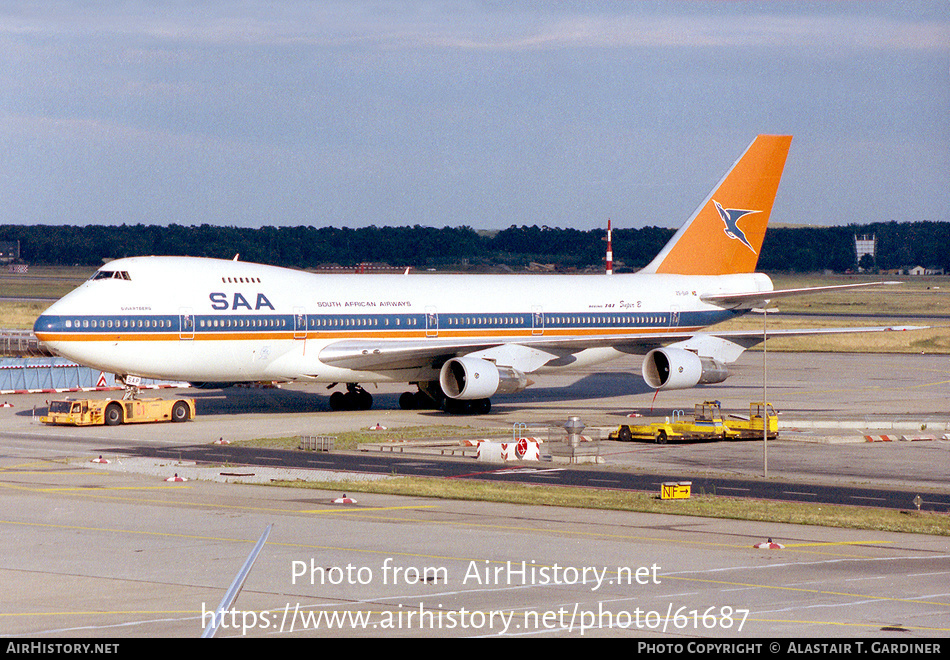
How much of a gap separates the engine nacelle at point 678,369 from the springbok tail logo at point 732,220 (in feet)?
32.2

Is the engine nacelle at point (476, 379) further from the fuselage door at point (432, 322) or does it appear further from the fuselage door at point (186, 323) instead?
the fuselage door at point (186, 323)

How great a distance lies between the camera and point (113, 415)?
151 ft

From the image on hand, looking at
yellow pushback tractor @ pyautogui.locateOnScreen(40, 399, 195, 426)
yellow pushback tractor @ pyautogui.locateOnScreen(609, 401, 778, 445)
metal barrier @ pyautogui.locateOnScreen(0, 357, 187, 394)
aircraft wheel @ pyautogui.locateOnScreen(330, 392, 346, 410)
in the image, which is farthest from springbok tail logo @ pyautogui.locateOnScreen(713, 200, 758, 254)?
metal barrier @ pyautogui.locateOnScreen(0, 357, 187, 394)

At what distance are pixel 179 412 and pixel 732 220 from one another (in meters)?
27.4

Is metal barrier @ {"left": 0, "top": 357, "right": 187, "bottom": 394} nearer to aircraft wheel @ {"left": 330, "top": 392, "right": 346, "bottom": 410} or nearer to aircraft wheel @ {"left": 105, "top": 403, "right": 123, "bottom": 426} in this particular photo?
aircraft wheel @ {"left": 330, "top": 392, "right": 346, "bottom": 410}

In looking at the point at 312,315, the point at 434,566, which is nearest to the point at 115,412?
the point at 312,315

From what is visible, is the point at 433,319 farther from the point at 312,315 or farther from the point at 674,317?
the point at 674,317

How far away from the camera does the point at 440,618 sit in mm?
16875

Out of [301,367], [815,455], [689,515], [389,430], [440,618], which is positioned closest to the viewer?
[440,618]

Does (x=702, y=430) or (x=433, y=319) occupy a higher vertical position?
(x=433, y=319)

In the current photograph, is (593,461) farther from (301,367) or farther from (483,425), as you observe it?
(301,367)

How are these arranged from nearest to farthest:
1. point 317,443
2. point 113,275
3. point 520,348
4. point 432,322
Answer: point 317,443
point 113,275
point 520,348
point 432,322

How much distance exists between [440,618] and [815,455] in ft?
76.4
